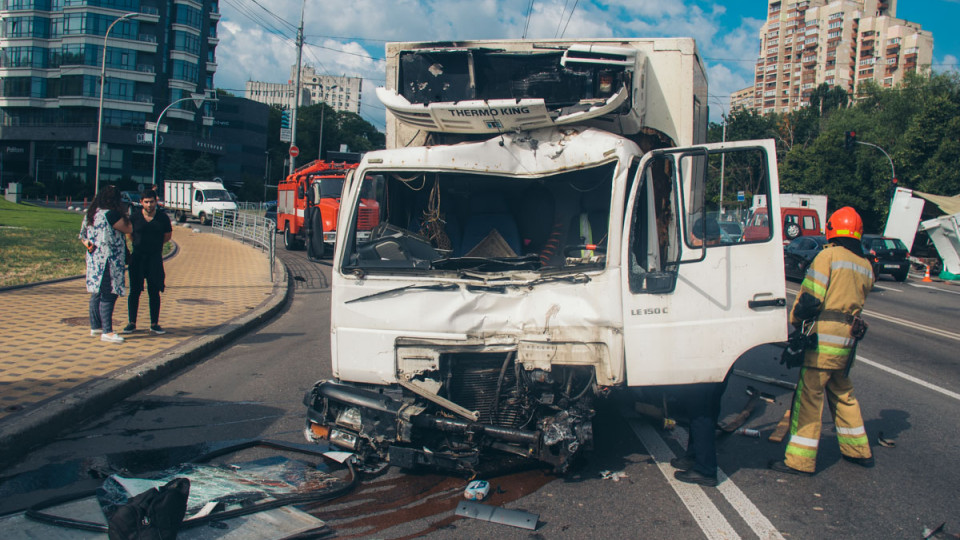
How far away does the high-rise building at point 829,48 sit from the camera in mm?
100812

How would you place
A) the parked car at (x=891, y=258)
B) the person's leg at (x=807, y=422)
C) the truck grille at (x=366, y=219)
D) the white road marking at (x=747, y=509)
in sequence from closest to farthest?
the white road marking at (x=747, y=509), the truck grille at (x=366, y=219), the person's leg at (x=807, y=422), the parked car at (x=891, y=258)

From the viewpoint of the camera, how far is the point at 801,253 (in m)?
21.6

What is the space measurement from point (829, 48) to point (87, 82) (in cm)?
10202

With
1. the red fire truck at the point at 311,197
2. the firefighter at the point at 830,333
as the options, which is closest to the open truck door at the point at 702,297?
the firefighter at the point at 830,333

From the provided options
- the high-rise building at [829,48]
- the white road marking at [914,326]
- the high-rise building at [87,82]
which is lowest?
the white road marking at [914,326]

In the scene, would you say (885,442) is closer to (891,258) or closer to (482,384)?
(482,384)

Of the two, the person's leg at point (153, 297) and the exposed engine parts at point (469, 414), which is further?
the person's leg at point (153, 297)

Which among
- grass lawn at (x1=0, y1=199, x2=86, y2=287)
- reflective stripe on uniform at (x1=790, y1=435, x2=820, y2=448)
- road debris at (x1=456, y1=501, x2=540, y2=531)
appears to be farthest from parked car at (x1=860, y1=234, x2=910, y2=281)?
grass lawn at (x1=0, y1=199, x2=86, y2=287)

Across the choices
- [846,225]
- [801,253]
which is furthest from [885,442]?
[801,253]

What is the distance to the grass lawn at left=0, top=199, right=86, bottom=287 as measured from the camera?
1389 centimetres

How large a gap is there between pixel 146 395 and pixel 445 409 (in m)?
3.74

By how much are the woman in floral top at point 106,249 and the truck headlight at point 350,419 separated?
4.59 metres

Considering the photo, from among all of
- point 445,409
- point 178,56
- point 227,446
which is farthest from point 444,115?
point 178,56

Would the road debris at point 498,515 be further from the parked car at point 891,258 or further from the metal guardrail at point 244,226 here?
the parked car at point 891,258
